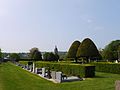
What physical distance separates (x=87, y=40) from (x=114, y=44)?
78.2 meters

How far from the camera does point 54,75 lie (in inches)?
994

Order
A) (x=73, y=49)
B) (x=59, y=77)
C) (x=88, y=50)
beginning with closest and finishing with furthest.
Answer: (x=59, y=77) → (x=88, y=50) → (x=73, y=49)

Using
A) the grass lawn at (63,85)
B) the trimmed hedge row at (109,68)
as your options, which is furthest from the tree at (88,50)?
the grass lawn at (63,85)

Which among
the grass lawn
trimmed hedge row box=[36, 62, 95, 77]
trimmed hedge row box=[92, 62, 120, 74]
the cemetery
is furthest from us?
trimmed hedge row box=[92, 62, 120, 74]

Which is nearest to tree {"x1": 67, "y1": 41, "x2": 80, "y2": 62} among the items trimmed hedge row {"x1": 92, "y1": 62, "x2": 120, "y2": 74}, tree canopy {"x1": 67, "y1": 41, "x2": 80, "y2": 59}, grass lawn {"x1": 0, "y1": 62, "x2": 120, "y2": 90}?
tree canopy {"x1": 67, "y1": 41, "x2": 80, "y2": 59}

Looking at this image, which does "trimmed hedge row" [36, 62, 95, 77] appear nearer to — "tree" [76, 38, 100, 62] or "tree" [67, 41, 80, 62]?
"tree" [76, 38, 100, 62]

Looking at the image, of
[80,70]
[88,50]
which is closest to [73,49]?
[88,50]

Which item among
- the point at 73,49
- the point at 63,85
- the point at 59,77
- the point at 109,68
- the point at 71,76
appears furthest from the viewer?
the point at 73,49

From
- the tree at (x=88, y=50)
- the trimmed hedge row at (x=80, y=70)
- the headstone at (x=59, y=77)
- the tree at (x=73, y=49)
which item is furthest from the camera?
the tree at (x=73, y=49)

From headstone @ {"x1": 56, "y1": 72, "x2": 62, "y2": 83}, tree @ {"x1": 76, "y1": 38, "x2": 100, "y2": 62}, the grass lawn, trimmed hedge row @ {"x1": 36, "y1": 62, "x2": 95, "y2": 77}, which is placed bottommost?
the grass lawn

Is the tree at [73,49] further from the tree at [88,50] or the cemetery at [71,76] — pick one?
the tree at [88,50]

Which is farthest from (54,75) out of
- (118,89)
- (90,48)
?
(90,48)

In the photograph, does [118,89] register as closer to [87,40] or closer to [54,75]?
[54,75]

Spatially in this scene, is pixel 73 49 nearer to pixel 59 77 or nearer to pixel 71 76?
pixel 71 76
